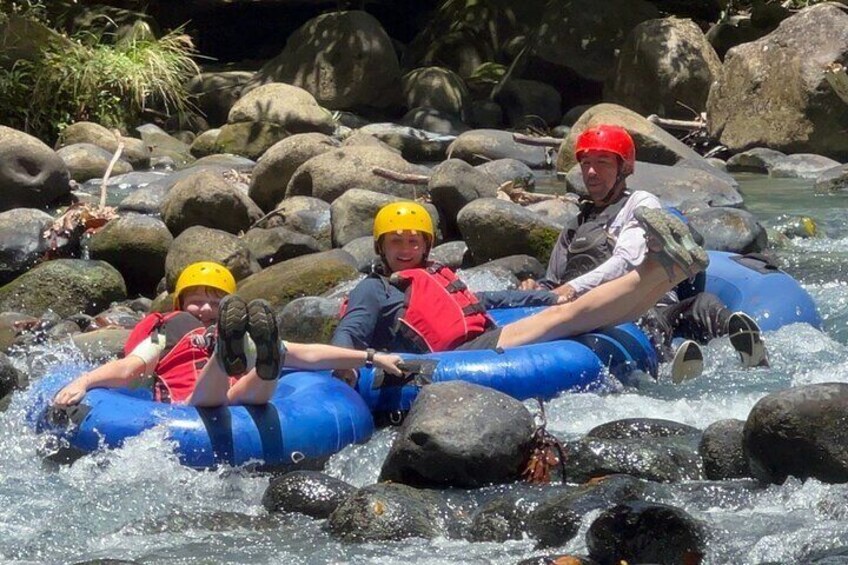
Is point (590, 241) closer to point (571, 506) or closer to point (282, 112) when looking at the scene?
point (571, 506)

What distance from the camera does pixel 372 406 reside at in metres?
6.43

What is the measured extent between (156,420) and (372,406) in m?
1.04

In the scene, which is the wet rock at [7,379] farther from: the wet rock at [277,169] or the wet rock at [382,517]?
the wet rock at [277,169]

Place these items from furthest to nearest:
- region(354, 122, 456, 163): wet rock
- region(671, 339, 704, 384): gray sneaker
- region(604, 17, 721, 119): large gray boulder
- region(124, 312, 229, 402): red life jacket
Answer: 1. region(604, 17, 721, 119): large gray boulder
2. region(354, 122, 456, 163): wet rock
3. region(671, 339, 704, 384): gray sneaker
4. region(124, 312, 229, 402): red life jacket

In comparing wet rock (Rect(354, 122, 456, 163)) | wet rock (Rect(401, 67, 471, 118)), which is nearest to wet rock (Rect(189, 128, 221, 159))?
wet rock (Rect(354, 122, 456, 163))

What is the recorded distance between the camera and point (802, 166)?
13.6 meters

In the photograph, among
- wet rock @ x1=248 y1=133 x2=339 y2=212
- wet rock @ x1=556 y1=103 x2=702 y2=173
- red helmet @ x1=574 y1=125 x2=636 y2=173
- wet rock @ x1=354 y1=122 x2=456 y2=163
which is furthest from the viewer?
wet rock @ x1=354 y1=122 x2=456 y2=163

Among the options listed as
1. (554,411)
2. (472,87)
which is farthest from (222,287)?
(472,87)

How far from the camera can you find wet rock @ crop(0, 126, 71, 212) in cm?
1158

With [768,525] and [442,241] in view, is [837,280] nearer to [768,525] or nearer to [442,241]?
[442,241]

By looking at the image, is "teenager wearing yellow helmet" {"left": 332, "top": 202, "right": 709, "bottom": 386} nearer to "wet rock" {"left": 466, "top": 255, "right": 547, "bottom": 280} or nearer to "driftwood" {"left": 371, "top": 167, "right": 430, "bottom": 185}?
"wet rock" {"left": 466, "top": 255, "right": 547, "bottom": 280}

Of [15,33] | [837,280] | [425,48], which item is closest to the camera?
[837,280]

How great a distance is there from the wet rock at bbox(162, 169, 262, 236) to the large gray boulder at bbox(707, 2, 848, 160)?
18.2 ft

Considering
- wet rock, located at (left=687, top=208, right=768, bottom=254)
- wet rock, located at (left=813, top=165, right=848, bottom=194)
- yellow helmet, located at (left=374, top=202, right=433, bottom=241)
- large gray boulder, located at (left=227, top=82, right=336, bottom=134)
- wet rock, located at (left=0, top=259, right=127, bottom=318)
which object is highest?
yellow helmet, located at (left=374, top=202, right=433, bottom=241)
